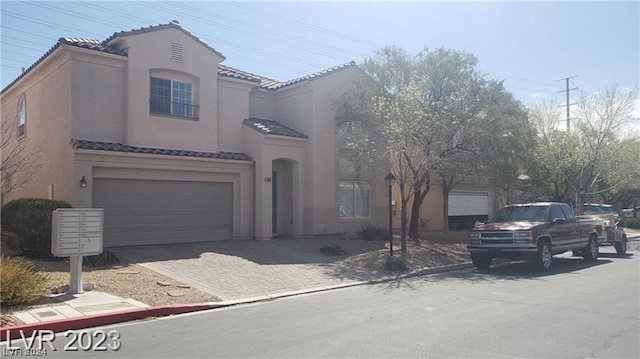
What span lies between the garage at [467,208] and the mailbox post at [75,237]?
72.4 ft

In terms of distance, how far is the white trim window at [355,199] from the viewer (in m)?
Result: 21.8

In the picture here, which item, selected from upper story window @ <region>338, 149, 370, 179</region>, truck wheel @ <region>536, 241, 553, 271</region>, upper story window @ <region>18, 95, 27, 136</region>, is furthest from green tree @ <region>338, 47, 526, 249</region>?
upper story window @ <region>18, 95, 27, 136</region>

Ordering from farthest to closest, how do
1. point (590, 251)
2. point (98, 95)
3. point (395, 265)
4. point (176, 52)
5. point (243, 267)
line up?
point (176, 52) → point (590, 251) → point (98, 95) → point (395, 265) → point (243, 267)

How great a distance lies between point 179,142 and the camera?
18047mm

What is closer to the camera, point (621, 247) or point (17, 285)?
point (17, 285)

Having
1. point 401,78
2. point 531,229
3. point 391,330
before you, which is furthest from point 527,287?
point 401,78

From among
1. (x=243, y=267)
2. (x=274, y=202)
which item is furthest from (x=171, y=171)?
(x=243, y=267)

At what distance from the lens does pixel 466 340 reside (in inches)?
278

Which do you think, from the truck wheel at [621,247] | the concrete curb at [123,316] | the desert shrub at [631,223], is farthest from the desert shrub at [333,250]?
the desert shrub at [631,223]

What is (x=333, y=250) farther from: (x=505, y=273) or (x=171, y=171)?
(x=171, y=171)

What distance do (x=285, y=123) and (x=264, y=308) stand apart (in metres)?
12.7

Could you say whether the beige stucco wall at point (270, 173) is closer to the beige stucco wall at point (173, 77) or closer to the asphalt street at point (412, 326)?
the beige stucco wall at point (173, 77)

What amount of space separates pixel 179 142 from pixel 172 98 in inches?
62.8

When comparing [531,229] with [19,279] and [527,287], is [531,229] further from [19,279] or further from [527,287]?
[19,279]
